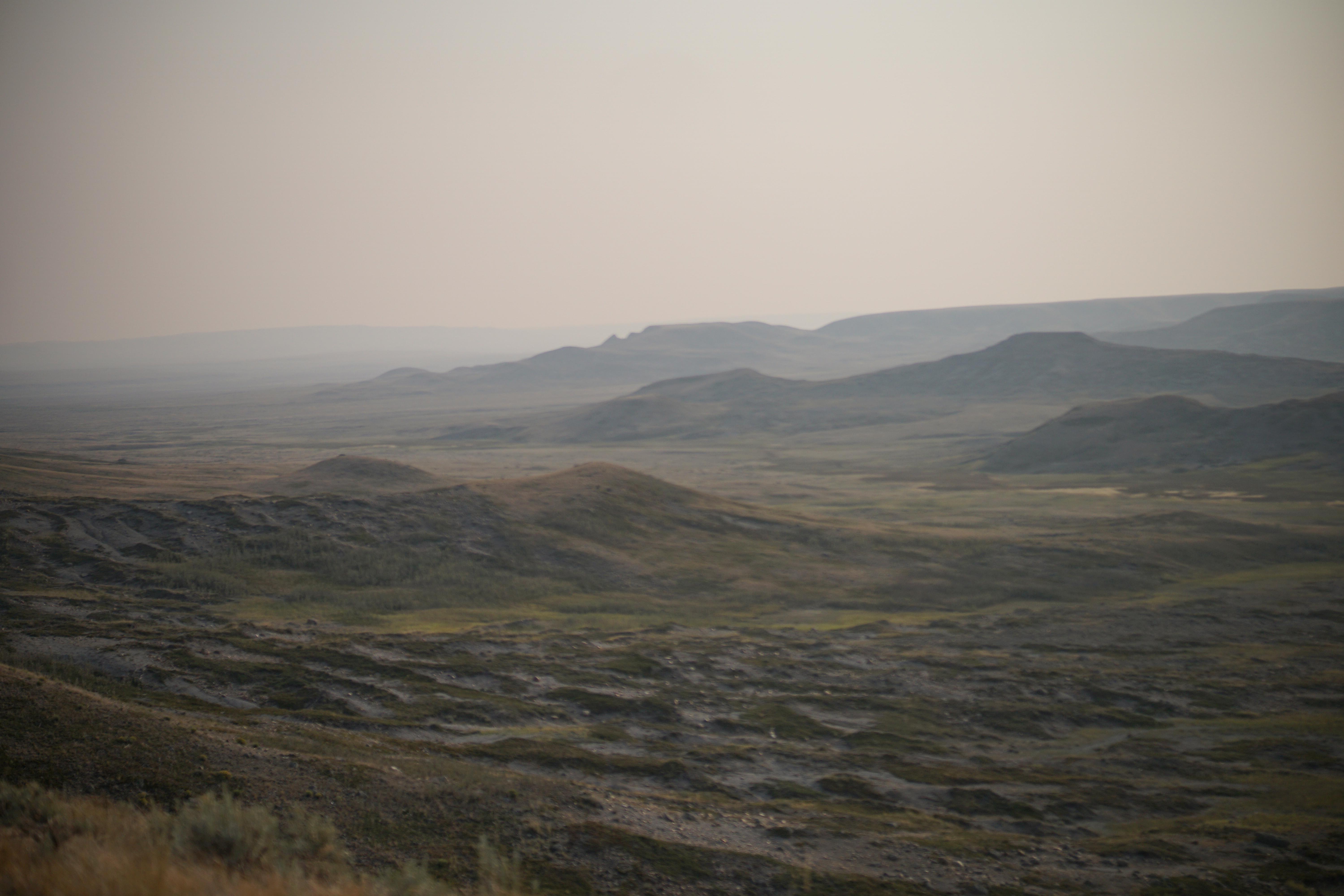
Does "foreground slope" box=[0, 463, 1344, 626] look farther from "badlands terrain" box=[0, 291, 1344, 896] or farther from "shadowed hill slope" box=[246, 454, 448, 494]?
"shadowed hill slope" box=[246, 454, 448, 494]

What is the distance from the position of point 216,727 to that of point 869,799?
1758 centimetres

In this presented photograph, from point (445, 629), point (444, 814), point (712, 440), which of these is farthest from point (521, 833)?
point (712, 440)

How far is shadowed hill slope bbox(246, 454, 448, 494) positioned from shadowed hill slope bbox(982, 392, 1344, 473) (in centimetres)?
8875

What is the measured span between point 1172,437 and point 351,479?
12018 centimetres

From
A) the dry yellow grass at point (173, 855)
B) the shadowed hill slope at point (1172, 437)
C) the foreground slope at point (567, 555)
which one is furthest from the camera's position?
the shadowed hill slope at point (1172, 437)

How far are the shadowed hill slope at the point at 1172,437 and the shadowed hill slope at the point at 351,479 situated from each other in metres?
88.7

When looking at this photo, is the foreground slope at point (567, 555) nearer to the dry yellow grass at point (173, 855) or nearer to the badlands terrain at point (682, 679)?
the badlands terrain at point (682, 679)

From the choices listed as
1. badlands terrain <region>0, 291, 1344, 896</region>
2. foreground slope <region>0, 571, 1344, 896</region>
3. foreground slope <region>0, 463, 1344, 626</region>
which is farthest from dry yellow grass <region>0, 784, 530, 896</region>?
foreground slope <region>0, 463, 1344, 626</region>

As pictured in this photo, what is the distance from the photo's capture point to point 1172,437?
436 feet

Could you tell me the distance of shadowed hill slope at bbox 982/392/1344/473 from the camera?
4855 inches

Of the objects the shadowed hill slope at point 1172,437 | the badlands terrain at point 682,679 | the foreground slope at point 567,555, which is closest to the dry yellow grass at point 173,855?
the badlands terrain at point 682,679

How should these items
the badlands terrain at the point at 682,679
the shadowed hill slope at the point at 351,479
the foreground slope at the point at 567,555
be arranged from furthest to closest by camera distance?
1. the shadowed hill slope at the point at 351,479
2. the foreground slope at the point at 567,555
3. the badlands terrain at the point at 682,679

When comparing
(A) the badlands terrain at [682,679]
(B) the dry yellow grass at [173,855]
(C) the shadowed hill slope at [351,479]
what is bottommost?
(A) the badlands terrain at [682,679]

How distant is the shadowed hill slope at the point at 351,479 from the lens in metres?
79.9
